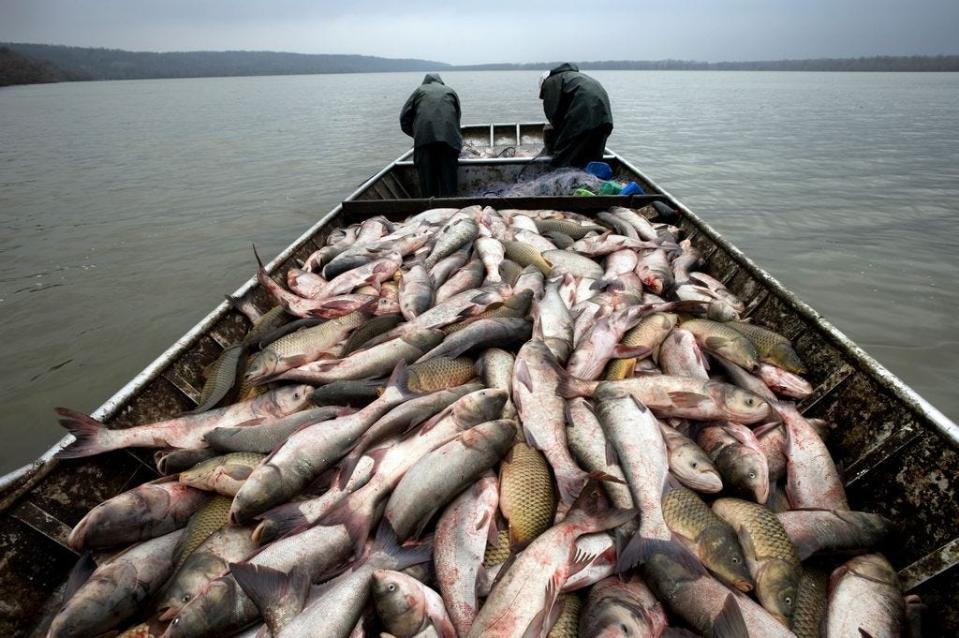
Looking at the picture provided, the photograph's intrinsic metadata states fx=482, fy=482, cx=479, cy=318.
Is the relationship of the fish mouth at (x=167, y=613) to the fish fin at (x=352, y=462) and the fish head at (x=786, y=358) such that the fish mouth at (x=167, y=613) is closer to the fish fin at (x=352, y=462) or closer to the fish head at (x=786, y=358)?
the fish fin at (x=352, y=462)

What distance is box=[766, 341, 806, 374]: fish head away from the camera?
11.9 feet

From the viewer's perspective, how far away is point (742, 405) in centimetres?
305

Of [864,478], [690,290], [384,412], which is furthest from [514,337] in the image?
[864,478]

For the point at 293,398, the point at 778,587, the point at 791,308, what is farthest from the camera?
the point at 791,308

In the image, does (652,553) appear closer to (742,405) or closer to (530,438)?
(530,438)

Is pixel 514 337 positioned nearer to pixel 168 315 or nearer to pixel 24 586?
pixel 24 586

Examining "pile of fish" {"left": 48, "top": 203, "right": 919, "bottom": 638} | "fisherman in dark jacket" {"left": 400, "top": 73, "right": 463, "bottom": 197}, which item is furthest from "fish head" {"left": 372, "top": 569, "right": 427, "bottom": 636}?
"fisherman in dark jacket" {"left": 400, "top": 73, "right": 463, "bottom": 197}

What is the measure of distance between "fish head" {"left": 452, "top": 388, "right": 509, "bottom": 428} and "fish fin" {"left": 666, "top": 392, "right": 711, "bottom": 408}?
114 centimetres

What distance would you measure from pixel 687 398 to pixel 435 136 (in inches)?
262

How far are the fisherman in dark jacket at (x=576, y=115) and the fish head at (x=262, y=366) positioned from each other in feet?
23.5

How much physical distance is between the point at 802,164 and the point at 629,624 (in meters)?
18.8

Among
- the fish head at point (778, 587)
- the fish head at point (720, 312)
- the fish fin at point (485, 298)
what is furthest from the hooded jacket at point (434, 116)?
the fish head at point (778, 587)

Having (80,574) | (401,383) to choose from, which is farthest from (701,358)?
(80,574)

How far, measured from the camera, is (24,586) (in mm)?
2545
